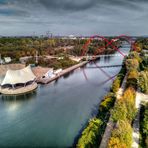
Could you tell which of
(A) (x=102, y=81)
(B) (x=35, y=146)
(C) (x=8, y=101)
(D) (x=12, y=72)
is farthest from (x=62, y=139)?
(A) (x=102, y=81)

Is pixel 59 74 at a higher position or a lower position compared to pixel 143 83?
lower

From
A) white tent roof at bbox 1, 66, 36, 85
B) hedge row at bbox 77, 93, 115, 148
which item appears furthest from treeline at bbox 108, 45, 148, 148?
white tent roof at bbox 1, 66, 36, 85

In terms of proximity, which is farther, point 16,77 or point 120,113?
point 16,77

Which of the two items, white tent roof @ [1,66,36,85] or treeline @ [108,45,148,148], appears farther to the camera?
white tent roof @ [1,66,36,85]

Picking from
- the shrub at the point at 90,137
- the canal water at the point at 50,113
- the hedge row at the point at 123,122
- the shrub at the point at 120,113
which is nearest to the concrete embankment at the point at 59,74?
the canal water at the point at 50,113

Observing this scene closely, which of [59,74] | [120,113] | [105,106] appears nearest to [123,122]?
[120,113]

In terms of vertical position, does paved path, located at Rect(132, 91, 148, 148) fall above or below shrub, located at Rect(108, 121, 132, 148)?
below

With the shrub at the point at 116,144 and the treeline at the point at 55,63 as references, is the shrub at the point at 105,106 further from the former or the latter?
the treeline at the point at 55,63

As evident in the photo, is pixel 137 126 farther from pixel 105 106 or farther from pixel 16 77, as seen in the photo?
pixel 16 77

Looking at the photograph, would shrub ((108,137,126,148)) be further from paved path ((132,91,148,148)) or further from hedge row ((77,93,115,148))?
hedge row ((77,93,115,148))
